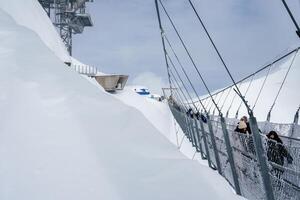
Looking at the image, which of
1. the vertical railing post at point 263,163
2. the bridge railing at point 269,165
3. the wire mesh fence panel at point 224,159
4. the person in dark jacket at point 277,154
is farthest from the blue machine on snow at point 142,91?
the vertical railing post at point 263,163

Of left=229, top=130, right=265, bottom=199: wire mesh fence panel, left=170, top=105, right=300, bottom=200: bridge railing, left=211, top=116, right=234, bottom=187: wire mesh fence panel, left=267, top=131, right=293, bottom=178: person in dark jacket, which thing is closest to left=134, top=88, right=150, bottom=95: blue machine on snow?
left=211, top=116, right=234, bottom=187: wire mesh fence panel

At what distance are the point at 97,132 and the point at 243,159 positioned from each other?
2694 millimetres

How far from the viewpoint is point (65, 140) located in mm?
2900

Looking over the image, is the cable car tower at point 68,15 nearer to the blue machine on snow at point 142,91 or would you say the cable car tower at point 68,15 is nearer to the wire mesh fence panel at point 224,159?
the blue machine on snow at point 142,91

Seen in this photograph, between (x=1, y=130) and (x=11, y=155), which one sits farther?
(x=1, y=130)

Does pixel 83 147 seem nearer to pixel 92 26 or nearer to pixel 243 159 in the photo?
pixel 243 159

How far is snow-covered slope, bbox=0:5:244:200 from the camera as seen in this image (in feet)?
8.16

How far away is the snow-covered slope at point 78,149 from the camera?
2.49 metres

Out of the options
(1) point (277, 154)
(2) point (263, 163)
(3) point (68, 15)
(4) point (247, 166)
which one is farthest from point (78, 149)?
(3) point (68, 15)

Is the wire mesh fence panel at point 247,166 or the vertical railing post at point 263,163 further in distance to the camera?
the wire mesh fence panel at point 247,166

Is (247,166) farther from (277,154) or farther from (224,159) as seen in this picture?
(224,159)

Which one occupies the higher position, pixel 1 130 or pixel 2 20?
pixel 2 20

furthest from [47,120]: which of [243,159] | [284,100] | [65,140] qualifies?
[284,100]

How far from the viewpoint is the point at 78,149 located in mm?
2820
